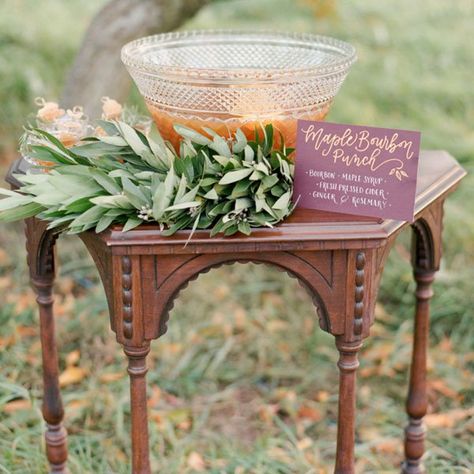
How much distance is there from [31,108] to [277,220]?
3.16 meters

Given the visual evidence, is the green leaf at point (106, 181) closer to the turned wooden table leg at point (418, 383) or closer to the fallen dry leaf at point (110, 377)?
the turned wooden table leg at point (418, 383)

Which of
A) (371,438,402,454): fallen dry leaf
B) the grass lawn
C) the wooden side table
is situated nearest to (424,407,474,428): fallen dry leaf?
the grass lawn

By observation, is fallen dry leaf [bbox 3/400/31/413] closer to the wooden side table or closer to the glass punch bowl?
the wooden side table

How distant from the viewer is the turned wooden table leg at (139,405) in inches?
68.4

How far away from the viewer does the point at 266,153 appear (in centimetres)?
171

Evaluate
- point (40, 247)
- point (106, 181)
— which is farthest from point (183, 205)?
point (40, 247)

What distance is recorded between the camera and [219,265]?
5.62ft

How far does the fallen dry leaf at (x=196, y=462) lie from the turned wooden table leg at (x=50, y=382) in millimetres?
396

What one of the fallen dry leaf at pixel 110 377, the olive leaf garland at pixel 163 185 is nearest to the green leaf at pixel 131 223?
the olive leaf garland at pixel 163 185

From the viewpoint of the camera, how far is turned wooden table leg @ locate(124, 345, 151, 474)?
5.70 feet

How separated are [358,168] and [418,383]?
2.90 feet

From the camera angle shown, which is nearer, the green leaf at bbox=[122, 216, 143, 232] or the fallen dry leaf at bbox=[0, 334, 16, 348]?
the green leaf at bbox=[122, 216, 143, 232]

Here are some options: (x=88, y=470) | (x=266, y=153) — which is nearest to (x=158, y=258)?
(x=266, y=153)

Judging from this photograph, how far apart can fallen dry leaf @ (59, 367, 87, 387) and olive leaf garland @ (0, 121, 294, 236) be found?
1229 mm
